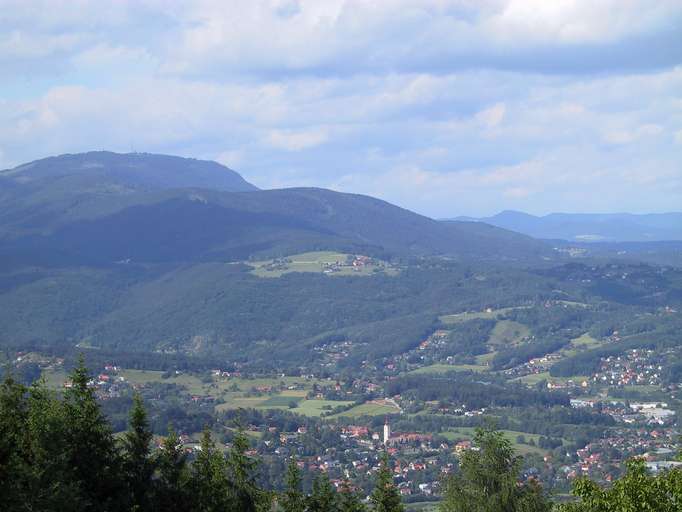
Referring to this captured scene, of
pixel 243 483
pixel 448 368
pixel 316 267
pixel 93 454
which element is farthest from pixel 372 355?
pixel 93 454

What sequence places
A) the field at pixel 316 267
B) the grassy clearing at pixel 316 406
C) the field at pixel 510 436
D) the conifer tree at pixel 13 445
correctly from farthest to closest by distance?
the field at pixel 316 267 < the grassy clearing at pixel 316 406 < the field at pixel 510 436 < the conifer tree at pixel 13 445

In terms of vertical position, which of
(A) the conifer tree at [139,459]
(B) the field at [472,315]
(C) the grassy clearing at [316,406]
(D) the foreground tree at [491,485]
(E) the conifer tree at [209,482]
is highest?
(A) the conifer tree at [139,459]

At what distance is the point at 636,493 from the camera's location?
18641 mm

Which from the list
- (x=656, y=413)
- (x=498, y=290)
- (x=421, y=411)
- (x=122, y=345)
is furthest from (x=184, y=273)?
(x=656, y=413)

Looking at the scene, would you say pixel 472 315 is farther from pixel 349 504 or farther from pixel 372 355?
pixel 349 504

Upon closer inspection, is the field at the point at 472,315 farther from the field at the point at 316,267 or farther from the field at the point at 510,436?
the field at the point at 510,436

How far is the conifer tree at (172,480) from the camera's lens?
2342 centimetres

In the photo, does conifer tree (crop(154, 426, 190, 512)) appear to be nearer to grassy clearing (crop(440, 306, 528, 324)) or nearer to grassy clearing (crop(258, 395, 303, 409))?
grassy clearing (crop(258, 395, 303, 409))

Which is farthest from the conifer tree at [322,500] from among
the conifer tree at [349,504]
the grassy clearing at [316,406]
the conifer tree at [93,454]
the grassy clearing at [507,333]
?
the grassy clearing at [507,333]

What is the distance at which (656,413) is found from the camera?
3730 inches

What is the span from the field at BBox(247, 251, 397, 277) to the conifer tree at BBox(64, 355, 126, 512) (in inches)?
6371

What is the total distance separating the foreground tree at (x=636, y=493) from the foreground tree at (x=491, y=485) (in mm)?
6755

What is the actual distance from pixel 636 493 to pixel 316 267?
174m

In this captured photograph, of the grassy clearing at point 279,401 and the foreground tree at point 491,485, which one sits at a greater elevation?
the foreground tree at point 491,485
